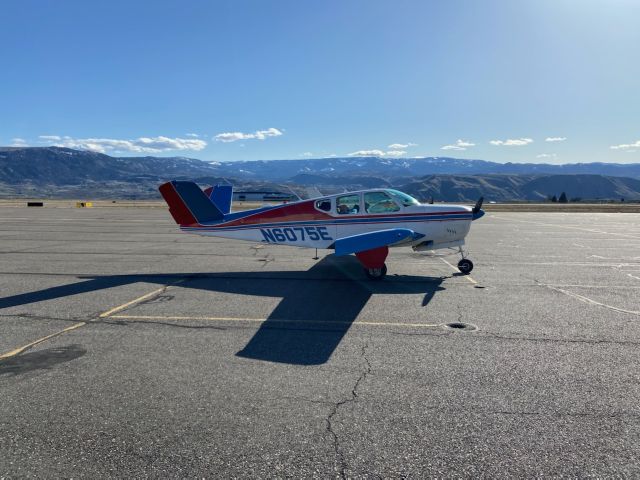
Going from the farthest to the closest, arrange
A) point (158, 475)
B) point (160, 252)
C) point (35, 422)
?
point (160, 252)
point (35, 422)
point (158, 475)

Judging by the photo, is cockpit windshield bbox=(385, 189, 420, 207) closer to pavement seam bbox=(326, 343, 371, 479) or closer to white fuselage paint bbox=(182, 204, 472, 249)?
white fuselage paint bbox=(182, 204, 472, 249)

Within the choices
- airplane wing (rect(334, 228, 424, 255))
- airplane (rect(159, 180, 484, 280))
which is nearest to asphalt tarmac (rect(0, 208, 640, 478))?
airplane wing (rect(334, 228, 424, 255))

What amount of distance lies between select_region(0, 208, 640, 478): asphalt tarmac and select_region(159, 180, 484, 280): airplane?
1.54 metres

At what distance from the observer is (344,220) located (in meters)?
12.4

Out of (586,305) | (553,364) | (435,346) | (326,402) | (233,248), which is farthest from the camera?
(233,248)

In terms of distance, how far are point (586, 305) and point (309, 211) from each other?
24.4ft

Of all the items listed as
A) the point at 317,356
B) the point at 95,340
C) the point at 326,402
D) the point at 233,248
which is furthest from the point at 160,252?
the point at 326,402

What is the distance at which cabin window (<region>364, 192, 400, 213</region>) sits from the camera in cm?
1223

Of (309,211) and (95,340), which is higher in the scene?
(309,211)

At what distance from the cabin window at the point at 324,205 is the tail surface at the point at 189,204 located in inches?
128

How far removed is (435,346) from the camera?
6340mm

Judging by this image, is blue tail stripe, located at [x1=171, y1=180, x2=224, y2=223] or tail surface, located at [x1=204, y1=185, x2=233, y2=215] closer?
blue tail stripe, located at [x1=171, y1=180, x2=224, y2=223]

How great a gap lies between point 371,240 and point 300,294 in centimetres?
252

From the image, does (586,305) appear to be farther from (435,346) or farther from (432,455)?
(432,455)
